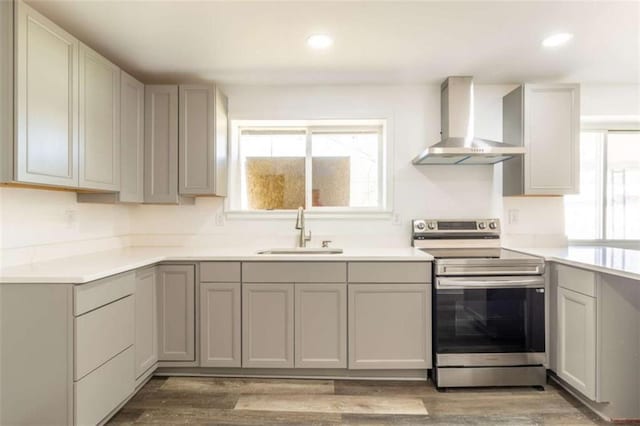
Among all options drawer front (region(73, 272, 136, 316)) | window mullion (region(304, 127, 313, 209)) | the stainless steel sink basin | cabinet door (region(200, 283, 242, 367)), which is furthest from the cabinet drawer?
drawer front (region(73, 272, 136, 316))

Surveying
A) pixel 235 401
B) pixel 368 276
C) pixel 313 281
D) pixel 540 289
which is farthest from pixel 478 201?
pixel 235 401

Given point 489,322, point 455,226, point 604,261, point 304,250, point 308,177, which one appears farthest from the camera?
point 308,177

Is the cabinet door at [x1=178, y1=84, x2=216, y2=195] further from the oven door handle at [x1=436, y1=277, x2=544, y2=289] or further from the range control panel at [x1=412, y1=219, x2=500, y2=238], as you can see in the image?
the oven door handle at [x1=436, y1=277, x2=544, y2=289]

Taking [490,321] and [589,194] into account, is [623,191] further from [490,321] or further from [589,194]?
[490,321]

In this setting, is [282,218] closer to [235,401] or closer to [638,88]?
[235,401]

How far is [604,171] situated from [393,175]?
1956mm

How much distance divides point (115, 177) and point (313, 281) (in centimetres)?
155

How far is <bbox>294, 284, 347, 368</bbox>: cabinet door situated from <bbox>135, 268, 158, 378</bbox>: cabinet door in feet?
3.19

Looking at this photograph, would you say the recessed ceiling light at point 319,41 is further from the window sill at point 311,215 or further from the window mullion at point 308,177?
the window sill at point 311,215

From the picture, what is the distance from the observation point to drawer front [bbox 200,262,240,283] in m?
2.37

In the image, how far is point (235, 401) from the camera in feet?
7.02

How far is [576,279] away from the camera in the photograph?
2.10 m

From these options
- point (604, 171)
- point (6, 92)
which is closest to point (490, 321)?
point (604, 171)

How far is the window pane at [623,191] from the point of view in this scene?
10.2ft
